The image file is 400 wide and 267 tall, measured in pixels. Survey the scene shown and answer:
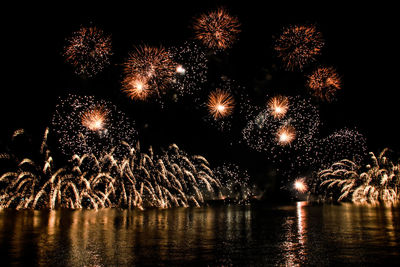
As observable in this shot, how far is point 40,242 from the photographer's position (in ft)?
32.2

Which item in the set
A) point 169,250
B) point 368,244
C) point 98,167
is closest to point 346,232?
point 368,244

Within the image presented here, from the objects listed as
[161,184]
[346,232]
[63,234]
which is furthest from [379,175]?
[63,234]

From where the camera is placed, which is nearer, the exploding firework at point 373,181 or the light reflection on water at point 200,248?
the light reflection on water at point 200,248

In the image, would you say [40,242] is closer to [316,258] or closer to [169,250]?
[169,250]

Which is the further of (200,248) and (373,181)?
(373,181)

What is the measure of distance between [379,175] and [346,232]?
2598cm

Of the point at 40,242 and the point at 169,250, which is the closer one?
the point at 169,250

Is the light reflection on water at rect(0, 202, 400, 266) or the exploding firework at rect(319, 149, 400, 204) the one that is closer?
the light reflection on water at rect(0, 202, 400, 266)

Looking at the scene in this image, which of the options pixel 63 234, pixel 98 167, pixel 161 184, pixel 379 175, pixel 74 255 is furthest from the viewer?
pixel 379 175

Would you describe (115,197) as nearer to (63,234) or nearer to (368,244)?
(63,234)

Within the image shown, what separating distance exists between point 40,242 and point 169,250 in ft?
11.1

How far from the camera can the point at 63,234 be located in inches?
455

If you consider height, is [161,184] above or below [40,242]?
above

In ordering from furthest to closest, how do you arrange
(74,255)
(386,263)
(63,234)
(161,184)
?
(161,184), (63,234), (74,255), (386,263)
